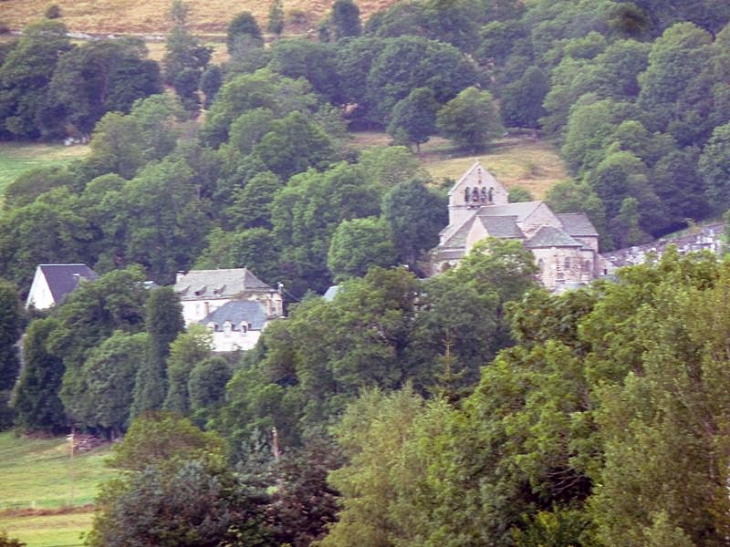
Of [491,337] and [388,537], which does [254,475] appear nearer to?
[388,537]

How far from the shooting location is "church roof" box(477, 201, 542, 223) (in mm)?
117375

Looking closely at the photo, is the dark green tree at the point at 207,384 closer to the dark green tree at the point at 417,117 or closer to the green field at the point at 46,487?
the green field at the point at 46,487

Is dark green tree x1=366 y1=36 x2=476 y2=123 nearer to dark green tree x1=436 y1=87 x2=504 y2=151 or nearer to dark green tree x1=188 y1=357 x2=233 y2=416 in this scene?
dark green tree x1=436 y1=87 x2=504 y2=151

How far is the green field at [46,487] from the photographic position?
60688 mm

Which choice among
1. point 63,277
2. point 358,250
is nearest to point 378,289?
point 358,250

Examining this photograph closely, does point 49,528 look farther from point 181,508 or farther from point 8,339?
point 8,339

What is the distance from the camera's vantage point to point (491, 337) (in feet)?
273

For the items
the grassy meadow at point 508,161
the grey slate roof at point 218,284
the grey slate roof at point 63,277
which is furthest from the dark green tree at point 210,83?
the grey slate roof at point 218,284

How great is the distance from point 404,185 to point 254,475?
76531 millimetres

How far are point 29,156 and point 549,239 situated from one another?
201 feet

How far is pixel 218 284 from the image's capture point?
114812 mm

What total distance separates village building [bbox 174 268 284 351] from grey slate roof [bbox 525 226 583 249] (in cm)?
1637

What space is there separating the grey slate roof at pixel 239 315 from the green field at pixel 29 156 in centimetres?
4350

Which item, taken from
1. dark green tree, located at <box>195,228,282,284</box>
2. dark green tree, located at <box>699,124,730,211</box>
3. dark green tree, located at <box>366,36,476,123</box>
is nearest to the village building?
dark green tree, located at <box>195,228,282,284</box>
